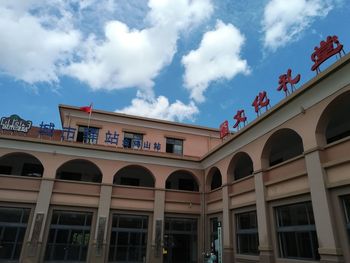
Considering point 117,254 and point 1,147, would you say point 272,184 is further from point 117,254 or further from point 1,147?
point 1,147

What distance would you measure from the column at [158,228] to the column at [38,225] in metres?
6.13

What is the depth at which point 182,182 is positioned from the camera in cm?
2205

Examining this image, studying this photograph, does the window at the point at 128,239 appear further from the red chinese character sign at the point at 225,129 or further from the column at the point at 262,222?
the red chinese character sign at the point at 225,129

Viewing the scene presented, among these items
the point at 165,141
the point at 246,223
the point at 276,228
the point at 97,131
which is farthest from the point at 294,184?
the point at 97,131

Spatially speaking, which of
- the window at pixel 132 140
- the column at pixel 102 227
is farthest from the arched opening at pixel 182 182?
the column at pixel 102 227

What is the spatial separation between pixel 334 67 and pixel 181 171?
42.5 ft

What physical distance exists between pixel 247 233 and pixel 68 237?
9946mm

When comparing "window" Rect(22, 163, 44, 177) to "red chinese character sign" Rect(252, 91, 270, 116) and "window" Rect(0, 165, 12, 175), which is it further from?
"red chinese character sign" Rect(252, 91, 270, 116)

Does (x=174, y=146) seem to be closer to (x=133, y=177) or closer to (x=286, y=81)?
(x=133, y=177)

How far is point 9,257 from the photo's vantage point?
16047 millimetres

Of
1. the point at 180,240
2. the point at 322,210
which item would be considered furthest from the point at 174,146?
the point at 322,210

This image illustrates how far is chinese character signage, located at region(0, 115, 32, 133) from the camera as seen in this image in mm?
18391

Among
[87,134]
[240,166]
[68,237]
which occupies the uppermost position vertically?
[87,134]

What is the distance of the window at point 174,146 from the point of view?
922 inches
